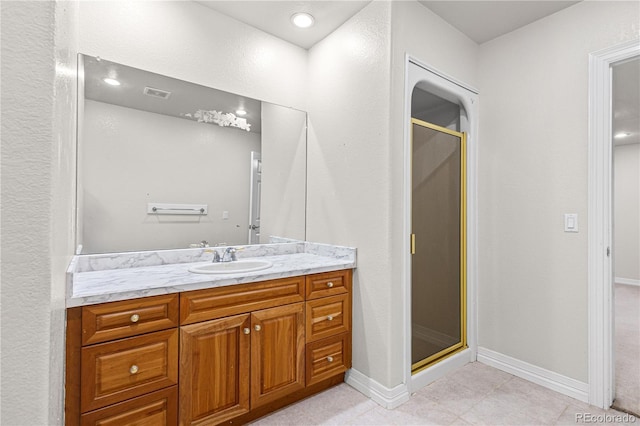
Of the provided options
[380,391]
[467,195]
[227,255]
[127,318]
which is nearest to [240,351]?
[127,318]

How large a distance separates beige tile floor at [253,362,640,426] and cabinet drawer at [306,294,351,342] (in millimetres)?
404

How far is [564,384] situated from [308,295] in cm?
179

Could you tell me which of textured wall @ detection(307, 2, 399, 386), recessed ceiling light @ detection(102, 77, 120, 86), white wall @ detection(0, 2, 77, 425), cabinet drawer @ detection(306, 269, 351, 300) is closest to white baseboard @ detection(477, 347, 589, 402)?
textured wall @ detection(307, 2, 399, 386)

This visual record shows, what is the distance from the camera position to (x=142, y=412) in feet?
4.62

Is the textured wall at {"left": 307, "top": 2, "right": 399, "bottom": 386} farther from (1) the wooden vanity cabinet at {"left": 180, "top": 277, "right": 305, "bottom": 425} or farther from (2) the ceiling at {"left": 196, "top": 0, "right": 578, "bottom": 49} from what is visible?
(1) the wooden vanity cabinet at {"left": 180, "top": 277, "right": 305, "bottom": 425}

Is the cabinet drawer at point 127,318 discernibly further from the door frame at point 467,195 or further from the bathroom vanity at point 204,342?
the door frame at point 467,195

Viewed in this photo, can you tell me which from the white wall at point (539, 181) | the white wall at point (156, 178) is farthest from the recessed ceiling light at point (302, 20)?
the white wall at point (539, 181)

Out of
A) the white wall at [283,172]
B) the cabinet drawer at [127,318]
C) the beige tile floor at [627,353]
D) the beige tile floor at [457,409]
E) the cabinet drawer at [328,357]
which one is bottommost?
the beige tile floor at [457,409]

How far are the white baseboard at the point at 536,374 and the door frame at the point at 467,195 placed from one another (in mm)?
120

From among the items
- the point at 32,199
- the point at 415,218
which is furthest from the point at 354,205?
the point at 32,199

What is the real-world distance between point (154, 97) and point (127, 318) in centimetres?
138

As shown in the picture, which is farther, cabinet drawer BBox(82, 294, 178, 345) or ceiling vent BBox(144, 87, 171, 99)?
ceiling vent BBox(144, 87, 171, 99)

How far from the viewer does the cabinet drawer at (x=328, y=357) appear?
1.98m

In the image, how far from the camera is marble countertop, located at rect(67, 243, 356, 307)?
1.33 meters
